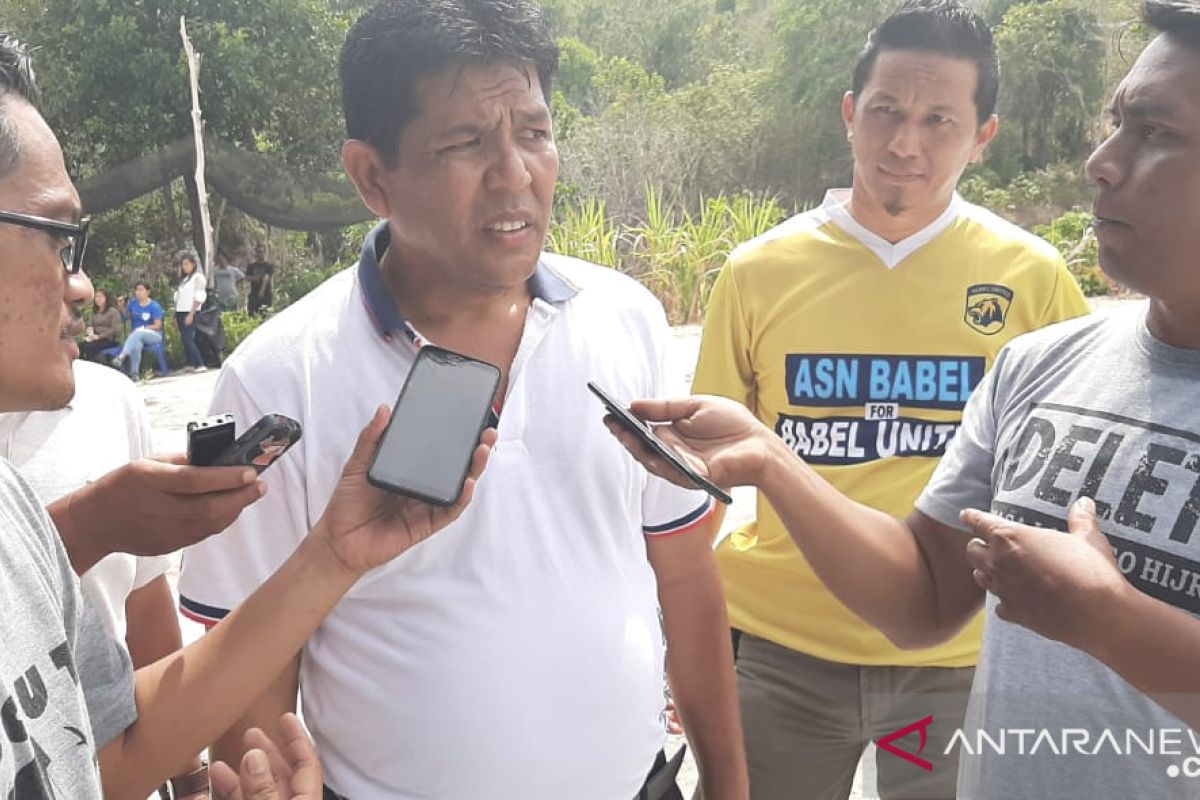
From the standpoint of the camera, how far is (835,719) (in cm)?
244

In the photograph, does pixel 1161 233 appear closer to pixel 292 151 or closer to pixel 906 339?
pixel 906 339

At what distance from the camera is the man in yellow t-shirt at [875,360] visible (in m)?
2.42

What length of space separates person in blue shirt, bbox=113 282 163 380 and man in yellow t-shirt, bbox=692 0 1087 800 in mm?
10592

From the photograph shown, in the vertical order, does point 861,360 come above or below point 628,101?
above

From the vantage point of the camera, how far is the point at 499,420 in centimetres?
168

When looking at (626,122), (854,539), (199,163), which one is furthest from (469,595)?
(626,122)

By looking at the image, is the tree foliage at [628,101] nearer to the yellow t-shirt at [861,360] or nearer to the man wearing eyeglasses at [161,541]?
the yellow t-shirt at [861,360]

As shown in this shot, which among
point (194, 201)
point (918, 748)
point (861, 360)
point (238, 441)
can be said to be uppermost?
point (238, 441)

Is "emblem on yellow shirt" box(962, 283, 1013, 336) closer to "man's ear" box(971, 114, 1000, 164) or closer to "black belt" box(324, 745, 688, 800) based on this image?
"man's ear" box(971, 114, 1000, 164)

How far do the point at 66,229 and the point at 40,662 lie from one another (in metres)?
0.57

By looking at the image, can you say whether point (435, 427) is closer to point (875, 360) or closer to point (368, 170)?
point (368, 170)

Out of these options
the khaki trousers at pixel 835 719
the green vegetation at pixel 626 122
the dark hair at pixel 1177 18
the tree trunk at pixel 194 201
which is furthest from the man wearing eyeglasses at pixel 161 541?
the tree trunk at pixel 194 201

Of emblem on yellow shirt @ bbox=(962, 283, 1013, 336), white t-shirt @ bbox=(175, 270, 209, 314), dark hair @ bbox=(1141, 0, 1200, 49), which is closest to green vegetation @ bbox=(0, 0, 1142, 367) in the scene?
white t-shirt @ bbox=(175, 270, 209, 314)

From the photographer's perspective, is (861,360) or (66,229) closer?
(66,229)
